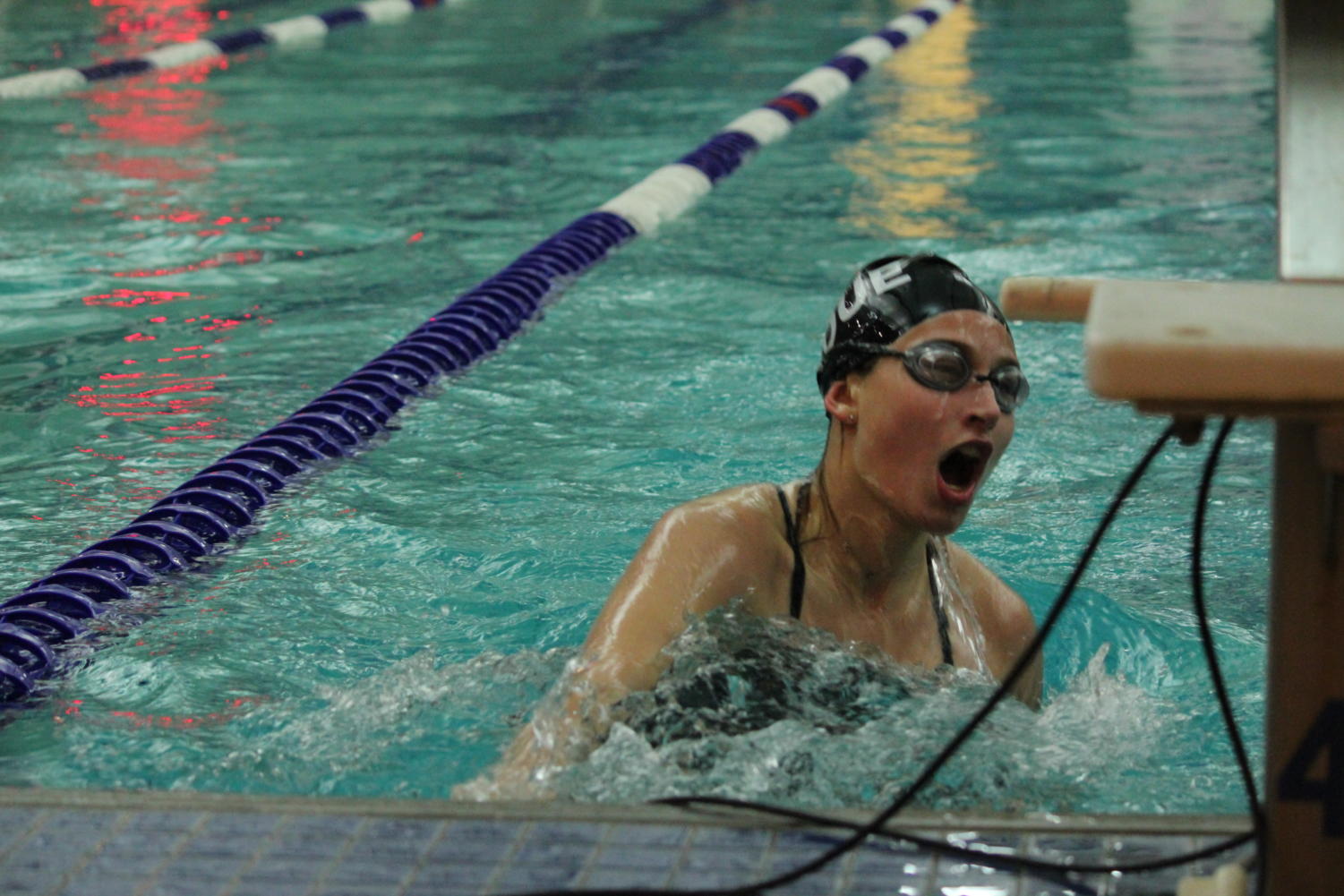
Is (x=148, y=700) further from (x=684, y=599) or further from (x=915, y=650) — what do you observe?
(x=915, y=650)

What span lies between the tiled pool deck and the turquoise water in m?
0.35

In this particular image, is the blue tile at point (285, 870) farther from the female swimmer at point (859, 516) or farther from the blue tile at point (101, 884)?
the female swimmer at point (859, 516)

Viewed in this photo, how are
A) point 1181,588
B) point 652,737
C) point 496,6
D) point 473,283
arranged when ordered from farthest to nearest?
point 496,6
point 473,283
point 1181,588
point 652,737

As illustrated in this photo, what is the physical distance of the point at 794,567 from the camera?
248cm

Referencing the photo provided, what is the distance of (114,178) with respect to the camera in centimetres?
761

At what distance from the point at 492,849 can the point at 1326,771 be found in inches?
34.2

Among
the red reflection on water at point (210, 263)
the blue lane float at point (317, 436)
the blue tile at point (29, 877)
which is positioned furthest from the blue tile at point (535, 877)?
the red reflection on water at point (210, 263)

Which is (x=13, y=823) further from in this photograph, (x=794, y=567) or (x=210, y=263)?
(x=210, y=263)

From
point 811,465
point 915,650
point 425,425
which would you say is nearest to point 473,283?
point 425,425

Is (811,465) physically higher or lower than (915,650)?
lower

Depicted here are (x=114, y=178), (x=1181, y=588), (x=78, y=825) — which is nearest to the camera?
(x=78, y=825)

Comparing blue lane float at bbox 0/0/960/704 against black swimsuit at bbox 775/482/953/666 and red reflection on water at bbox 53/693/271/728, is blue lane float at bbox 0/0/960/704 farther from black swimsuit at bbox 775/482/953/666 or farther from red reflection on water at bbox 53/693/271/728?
black swimsuit at bbox 775/482/953/666

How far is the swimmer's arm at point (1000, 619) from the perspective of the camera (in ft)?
8.96

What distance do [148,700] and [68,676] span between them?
0.16 m
